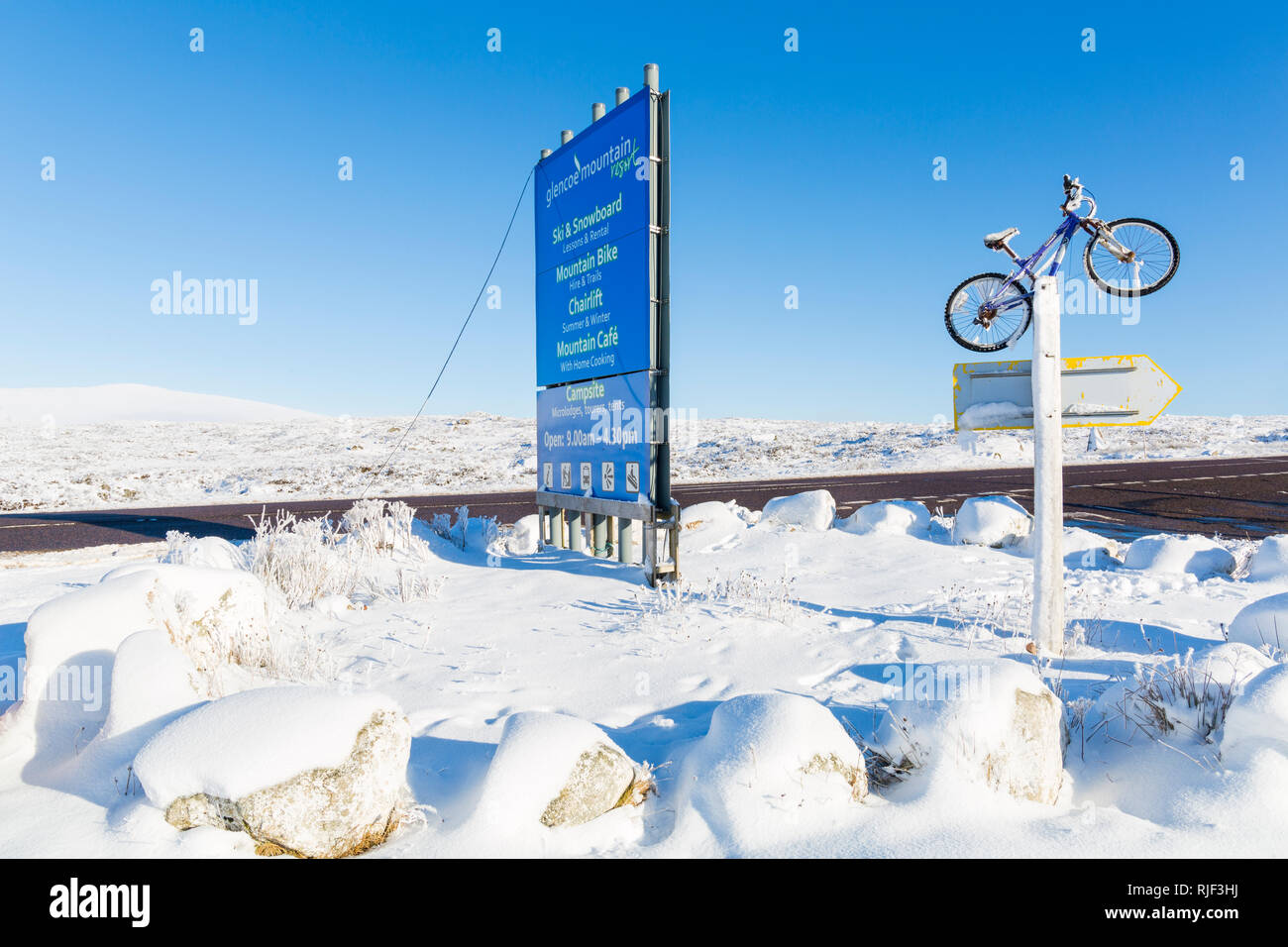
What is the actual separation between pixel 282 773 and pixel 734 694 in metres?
2.33

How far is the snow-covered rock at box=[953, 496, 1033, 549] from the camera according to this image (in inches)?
353

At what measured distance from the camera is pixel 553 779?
2.69 m

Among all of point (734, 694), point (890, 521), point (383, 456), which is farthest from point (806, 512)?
point (383, 456)

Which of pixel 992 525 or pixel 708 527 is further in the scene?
pixel 708 527

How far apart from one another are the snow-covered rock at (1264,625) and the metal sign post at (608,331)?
3.94 m

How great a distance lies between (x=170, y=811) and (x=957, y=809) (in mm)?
2681

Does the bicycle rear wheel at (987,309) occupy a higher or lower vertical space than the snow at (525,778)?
higher

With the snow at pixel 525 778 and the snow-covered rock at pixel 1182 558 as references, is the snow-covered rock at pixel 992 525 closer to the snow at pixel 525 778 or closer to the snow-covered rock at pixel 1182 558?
the snow-covered rock at pixel 1182 558

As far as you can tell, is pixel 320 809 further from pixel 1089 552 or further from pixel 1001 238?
pixel 1089 552

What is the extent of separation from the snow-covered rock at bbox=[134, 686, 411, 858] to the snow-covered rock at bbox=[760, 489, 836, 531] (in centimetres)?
771

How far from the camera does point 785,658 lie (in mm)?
4621

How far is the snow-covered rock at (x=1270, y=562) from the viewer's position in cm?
697

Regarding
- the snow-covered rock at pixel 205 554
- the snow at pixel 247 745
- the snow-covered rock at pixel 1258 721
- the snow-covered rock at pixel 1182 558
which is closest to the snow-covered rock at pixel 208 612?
the snow at pixel 247 745
